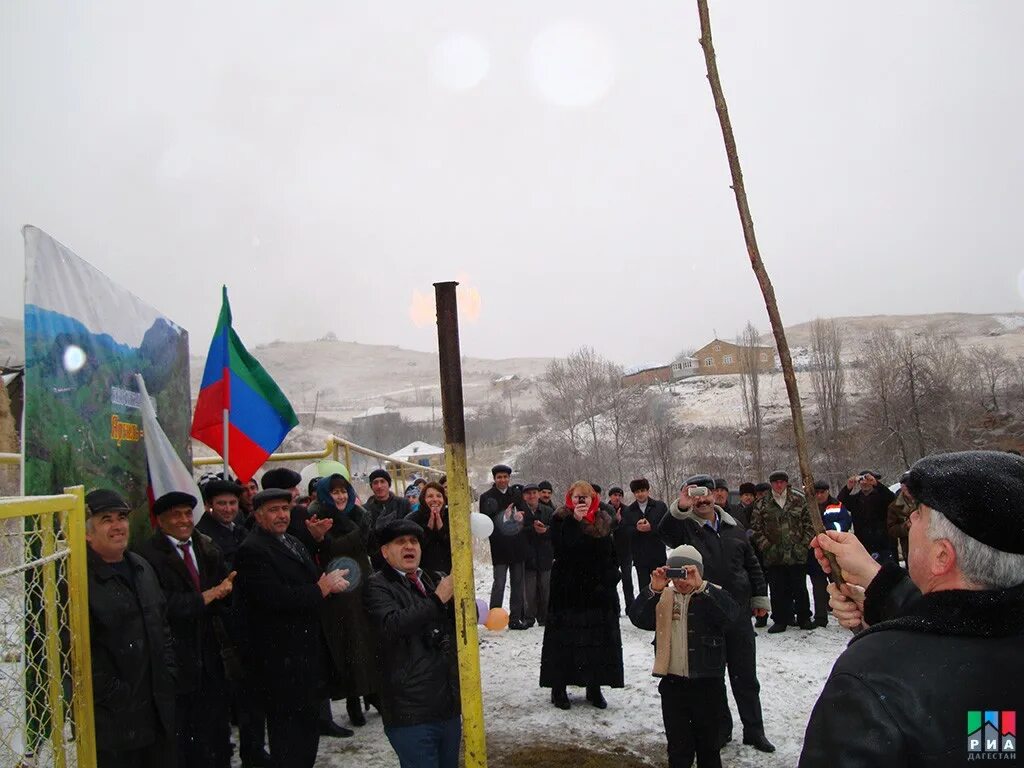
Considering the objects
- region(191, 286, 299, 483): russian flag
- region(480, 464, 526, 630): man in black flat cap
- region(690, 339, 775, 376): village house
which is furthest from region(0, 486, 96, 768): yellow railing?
region(690, 339, 775, 376): village house

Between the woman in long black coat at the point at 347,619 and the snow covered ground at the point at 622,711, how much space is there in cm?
46

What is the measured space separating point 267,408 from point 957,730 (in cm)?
633

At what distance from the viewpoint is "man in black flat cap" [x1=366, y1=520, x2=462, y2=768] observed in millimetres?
3643

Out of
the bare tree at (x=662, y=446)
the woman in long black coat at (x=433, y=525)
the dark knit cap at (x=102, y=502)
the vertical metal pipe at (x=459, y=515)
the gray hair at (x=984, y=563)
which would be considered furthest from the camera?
the bare tree at (x=662, y=446)

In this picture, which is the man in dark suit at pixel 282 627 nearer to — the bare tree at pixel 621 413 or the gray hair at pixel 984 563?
the gray hair at pixel 984 563

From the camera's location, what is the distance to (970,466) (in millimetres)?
1575

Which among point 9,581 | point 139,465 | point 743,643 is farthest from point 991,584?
point 139,465

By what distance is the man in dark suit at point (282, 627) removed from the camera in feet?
13.7

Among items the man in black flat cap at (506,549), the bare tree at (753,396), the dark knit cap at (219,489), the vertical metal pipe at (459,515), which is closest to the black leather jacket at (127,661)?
the dark knit cap at (219,489)

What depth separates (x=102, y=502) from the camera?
3598 millimetres

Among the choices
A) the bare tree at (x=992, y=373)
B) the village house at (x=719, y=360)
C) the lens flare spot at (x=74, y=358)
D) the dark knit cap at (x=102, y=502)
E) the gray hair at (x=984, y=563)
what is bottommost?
the gray hair at (x=984, y=563)

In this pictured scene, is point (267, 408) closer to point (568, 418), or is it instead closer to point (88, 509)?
point (88, 509)

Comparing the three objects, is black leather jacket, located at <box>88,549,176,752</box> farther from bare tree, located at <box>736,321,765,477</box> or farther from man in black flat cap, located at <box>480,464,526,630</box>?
bare tree, located at <box>736,321,765,477</box>

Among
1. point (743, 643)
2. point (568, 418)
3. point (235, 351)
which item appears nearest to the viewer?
point (743, 643)
